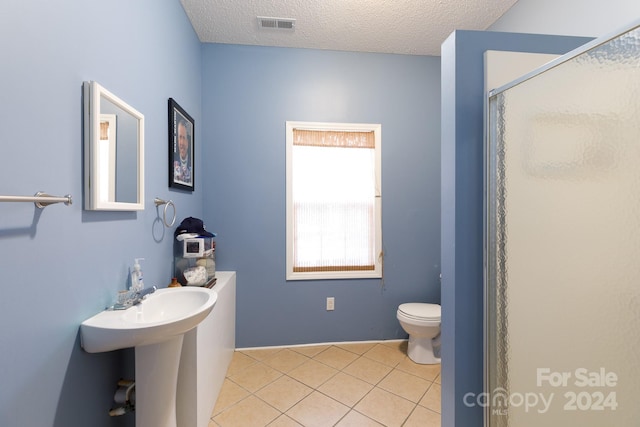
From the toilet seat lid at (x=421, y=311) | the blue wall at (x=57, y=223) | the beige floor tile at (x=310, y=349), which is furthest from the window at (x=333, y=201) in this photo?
the blue wall at (x=57, y=223)

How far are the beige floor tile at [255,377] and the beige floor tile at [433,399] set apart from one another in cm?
102

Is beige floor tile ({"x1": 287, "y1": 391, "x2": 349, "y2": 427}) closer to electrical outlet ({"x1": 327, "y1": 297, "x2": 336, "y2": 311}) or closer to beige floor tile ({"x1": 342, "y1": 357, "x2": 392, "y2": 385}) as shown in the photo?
beige floor tile ({"x1": 342, "y1": 357, "x2": 392, "y2": 385})

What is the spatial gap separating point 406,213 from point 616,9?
5.56 feet

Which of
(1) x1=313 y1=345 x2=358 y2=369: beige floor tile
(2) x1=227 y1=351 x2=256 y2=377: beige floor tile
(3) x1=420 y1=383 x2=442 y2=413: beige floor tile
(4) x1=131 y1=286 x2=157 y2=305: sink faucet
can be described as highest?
(4) x1=131 y1=286 x2=157 y2=305: sink faucet

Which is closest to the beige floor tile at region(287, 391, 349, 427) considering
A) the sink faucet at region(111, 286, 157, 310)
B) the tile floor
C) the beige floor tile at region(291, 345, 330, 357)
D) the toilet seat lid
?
the tile floor

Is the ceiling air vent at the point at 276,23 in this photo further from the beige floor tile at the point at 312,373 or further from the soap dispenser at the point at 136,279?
the beige floor tile at the point at 312,373

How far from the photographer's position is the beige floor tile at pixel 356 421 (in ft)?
4.99

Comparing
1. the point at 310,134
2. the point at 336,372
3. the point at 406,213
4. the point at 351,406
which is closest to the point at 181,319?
the point at 351,406

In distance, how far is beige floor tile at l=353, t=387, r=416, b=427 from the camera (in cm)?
157

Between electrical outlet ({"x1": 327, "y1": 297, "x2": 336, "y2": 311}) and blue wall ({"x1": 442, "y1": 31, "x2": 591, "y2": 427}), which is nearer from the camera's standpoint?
blue wall ({"x1": 442, "y1": 31, "x2": 591, "y2": 427})

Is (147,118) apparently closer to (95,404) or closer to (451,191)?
(95,404)

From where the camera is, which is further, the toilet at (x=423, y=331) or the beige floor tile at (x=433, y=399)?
the toilet at (x=423, y=331)

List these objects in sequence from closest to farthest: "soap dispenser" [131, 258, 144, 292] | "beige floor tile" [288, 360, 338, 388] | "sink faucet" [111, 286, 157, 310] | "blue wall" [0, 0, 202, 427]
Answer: "blue wall" [0, 0, 202, 427]
"sink faucet" [111, 286, 157, 310]
"soap dispenser" [131, 258, 144, 292]
"beige floor tile" [288, 360, 338, 388]

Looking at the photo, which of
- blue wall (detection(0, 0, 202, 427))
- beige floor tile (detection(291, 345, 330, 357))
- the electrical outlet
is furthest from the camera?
the electrical outlet
